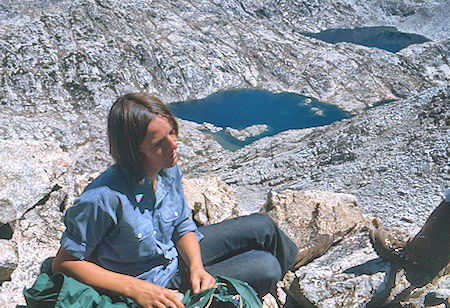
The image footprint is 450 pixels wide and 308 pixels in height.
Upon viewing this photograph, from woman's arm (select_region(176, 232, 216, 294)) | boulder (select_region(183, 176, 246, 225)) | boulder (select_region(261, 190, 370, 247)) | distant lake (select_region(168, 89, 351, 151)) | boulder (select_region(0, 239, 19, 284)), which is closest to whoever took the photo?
woman's arm (select_region(176, 232, 216, 294))

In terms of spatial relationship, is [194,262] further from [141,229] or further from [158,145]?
[158,145]

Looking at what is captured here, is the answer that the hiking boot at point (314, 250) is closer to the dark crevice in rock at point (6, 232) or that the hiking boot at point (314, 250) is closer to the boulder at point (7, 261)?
the boulder at point (7, 261)

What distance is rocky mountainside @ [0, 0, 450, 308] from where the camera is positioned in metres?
6.41

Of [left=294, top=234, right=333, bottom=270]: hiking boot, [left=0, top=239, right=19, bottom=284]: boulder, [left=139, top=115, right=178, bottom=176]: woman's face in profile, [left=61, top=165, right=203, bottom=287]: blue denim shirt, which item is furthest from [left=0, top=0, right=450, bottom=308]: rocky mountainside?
[left=139, top=115, right=178, bottom=176]: woman's face in profile

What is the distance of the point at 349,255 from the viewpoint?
6.51m

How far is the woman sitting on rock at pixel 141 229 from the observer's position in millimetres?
3561

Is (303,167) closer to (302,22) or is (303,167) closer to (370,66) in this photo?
(370,66)

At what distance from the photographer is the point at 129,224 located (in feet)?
12.2

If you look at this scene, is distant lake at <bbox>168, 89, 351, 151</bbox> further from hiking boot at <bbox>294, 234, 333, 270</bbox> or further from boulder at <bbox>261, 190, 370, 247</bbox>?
hiking boot at <bbox>294, 234, 333, 270</bbox>

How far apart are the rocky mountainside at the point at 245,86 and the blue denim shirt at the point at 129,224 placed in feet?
6.58

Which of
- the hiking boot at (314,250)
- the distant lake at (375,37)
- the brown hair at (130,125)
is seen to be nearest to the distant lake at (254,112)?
the distant lake at (375,37)

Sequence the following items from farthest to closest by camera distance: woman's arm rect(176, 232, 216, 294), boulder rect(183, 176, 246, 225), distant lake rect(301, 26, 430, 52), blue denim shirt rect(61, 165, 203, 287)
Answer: distant lake rect(301, 26, 430, 52) → boulder rect(183, 176, 246, 225) → woman's arm rect(176, 232, 216, 294) → blue denim shirt rect(61, 165, 203, 287)

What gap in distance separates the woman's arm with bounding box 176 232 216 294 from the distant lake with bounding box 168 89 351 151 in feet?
120

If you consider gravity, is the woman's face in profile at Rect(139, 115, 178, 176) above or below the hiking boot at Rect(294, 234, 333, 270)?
above
